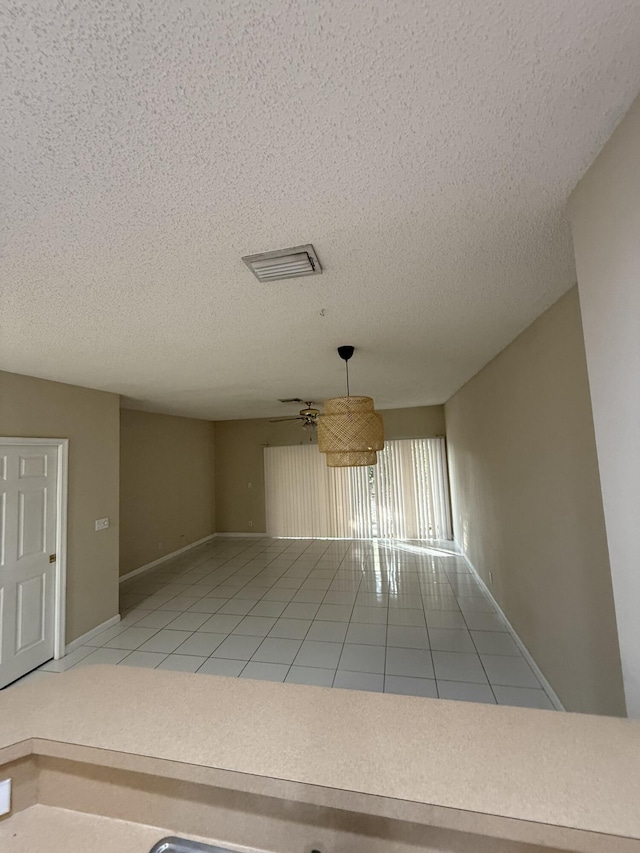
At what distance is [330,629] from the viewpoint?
3.43 meters

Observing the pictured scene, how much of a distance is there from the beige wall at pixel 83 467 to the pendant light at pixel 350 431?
8.51 feet

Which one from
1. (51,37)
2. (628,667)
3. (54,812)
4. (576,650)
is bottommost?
(576,650)

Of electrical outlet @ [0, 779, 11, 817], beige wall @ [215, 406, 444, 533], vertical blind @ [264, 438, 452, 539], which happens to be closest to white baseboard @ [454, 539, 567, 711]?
vertical blind @ [264, 438, 452, 539]

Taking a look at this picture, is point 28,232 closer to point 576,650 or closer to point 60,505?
point 60,505

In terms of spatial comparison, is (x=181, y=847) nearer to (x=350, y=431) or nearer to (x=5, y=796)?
(x=5, y=796)

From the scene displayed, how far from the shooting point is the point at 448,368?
11.4 ft

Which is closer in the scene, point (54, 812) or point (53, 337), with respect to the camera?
point (54, 812)

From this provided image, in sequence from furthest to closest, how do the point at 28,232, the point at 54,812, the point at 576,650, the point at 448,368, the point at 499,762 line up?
the point at 448,368
the point at 576,650
the point at 28,232
the point at 54,812
the point at 499,762

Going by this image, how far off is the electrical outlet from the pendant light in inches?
77.6

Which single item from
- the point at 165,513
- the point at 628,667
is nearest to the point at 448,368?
the point at 628,667

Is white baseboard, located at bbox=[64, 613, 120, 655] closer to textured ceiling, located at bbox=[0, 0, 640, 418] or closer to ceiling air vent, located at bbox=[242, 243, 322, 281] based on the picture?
textured ceiling, located at bbox=[0, 0, 640, 418]

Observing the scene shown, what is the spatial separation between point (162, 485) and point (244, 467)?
1912 mm

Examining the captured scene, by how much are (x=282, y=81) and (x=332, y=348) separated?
1919 mm

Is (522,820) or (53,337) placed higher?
(53,337)
